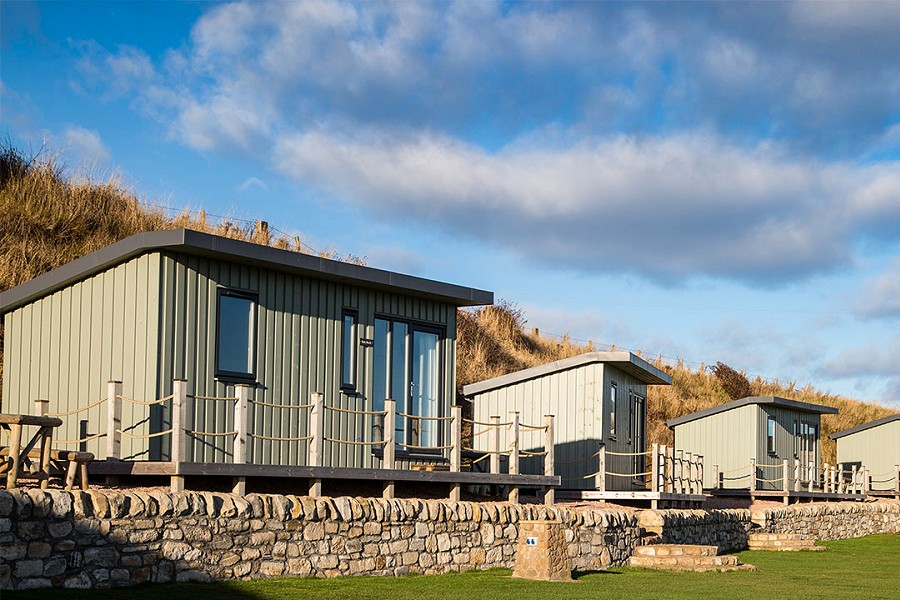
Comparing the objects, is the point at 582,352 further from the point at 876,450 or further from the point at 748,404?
the point at 748,404

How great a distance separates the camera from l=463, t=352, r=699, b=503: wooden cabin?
23797mm

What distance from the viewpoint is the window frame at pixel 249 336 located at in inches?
625

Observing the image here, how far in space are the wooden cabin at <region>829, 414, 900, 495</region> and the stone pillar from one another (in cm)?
2971

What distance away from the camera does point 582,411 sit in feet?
78.9

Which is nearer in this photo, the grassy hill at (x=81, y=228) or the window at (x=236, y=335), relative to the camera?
the window at (x=236, y=335)

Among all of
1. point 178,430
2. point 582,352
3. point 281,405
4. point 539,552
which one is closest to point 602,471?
point 539,552

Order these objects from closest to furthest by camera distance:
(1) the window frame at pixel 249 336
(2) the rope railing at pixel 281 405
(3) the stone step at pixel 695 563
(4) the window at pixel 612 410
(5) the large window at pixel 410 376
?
(2) the rope railing at pixel 281 405
(1) the window frame at pixel 249 336
(5) the large window at pixel 410 376
(3) the stone step at pixel 695 563
(4) the window at pixel 612 410

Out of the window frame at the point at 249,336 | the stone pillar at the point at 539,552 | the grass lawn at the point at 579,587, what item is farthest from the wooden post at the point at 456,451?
the window frame at the point at 249,336

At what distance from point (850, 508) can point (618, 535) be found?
16277 mm

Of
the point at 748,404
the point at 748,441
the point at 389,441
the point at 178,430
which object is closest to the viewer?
the point at 178,430

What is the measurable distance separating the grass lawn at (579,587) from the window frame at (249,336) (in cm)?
346

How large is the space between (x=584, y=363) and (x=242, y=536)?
12.2 m

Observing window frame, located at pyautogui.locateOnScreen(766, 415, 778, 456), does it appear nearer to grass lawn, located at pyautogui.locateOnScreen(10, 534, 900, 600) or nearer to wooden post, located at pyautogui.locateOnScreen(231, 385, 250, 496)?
grass lawn, located at pyautogui.locateOnScreen(10, 534, 900, 600)

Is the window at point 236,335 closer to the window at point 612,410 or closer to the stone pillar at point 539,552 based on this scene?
the stone pillar at point 539,552
